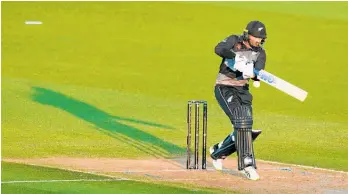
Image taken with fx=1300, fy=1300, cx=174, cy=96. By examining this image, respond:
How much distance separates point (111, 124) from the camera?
21391mm

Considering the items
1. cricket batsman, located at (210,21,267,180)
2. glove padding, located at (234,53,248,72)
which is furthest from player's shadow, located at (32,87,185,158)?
glove padding, located at (234,53,248,72)

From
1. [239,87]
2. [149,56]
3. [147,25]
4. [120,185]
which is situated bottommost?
[120,185]

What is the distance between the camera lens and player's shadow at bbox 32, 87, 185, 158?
19.3m

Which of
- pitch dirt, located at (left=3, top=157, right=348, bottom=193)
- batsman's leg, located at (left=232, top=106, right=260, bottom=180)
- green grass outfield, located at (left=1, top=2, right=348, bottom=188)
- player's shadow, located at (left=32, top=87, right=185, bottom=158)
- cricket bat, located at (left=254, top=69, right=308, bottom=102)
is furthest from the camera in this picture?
green grass outfield, located at (left=1, top=2, right=348, bottom=188)

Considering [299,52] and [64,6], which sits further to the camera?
[64,6]

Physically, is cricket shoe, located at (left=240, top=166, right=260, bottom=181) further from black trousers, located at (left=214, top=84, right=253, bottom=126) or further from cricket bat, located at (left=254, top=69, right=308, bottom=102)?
cricket bat, located at (left=254, top=69, right=308, bottom=102)

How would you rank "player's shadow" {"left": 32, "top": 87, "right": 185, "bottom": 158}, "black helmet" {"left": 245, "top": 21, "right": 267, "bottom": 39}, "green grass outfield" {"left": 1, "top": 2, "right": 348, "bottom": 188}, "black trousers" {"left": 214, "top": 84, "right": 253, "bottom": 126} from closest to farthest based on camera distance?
"black helmet" {"left": 245, "top": 21, "right": 267, "bottom": 39}, "black trousers" {"left": 214, "top": 84, "right": 253, "bottom": 126}, "player's shadow" {"left": 32, "top": 87, "right": 185, "bottom": 158}, "green grass outfield" {"left": 1, "top": 2, "right": 348, "bottom": 188}

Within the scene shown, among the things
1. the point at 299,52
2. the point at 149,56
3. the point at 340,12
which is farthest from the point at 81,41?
the point at 340,12

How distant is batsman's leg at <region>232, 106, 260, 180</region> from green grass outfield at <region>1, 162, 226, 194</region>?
0.89 m

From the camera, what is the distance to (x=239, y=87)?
1694cm

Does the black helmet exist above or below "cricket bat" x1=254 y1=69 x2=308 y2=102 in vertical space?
above

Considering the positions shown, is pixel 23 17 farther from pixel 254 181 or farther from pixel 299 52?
pixel 254 181

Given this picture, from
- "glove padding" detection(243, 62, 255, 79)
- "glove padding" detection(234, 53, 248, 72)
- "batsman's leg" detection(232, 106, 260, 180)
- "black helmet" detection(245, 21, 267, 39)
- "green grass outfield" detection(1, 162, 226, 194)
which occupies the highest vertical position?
"black helmet" detection(245, 21, 267, 39)

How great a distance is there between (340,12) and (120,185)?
2292 centimetres
